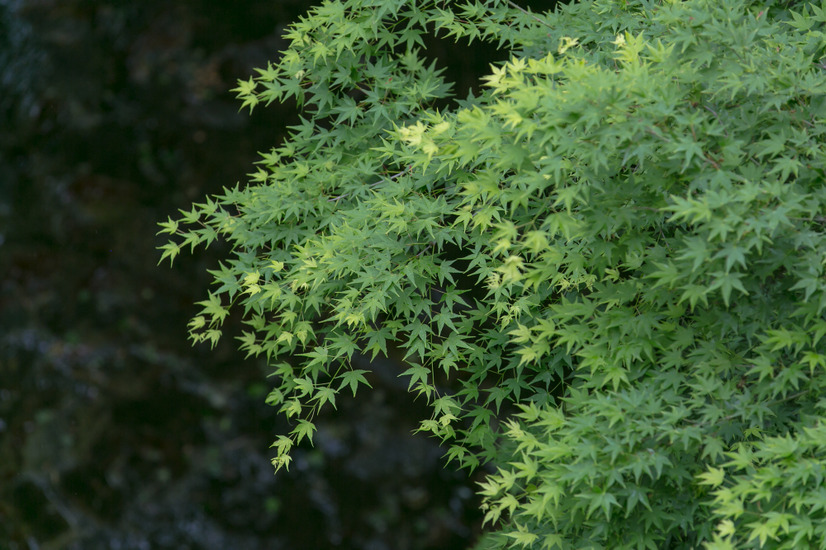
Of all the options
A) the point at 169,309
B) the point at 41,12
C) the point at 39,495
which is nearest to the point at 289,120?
the point at 169,309

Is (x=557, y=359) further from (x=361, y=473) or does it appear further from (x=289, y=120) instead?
(x=289, y=120)

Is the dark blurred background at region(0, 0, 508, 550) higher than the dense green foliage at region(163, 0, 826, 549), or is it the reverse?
the dense green foliage at region(163, 0, 826, 549)

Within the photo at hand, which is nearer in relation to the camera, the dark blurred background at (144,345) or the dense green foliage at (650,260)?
the dense green foliage at (650,260)

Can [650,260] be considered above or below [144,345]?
above

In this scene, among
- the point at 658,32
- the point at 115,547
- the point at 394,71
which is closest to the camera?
the point at 658,32

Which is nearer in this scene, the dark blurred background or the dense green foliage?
the dense green foliage

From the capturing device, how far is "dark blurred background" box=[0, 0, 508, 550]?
5.70 m

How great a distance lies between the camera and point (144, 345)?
586cm

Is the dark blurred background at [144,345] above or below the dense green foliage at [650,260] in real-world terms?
below

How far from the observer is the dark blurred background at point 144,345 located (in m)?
5.70

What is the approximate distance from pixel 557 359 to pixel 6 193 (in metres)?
5.17

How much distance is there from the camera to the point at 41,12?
5.84 metres

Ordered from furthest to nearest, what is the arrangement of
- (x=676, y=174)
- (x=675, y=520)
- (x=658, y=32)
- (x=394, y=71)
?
(x=394, y=71)
(x=658, y=32)
(x=675, y=520)
(x=676, y=174)

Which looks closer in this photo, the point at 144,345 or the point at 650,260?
the point at 650,260
